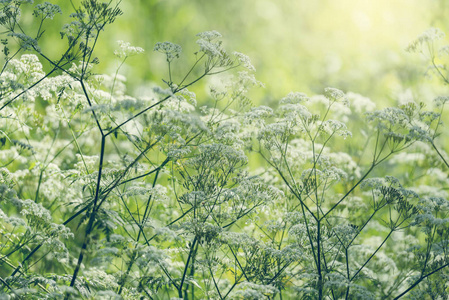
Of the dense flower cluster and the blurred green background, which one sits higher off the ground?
the blurred green background

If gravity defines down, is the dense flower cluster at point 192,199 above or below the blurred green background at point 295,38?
below

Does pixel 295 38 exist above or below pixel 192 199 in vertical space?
above

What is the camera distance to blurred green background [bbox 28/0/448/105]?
8.77m

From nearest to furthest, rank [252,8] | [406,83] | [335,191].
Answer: [335,191]
[406,83]
[252,8]

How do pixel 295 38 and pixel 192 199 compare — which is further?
pixel 295 38

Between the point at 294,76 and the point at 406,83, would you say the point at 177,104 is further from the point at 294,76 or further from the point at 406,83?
the point at 406,83

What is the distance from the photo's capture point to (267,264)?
3.70 m

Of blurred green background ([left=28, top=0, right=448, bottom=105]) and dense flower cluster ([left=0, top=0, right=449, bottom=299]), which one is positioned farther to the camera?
blurred green background ([left=28, top=0, right=448, bottom=105])

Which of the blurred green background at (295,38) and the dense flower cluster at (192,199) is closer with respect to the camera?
the dense flower cluster at (192,199)

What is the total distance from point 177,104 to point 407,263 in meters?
3.33

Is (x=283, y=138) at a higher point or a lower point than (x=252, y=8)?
lower

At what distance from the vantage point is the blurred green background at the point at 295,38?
877cm

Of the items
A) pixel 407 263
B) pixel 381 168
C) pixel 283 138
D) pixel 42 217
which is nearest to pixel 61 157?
pixel 42 217

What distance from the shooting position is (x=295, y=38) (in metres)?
11.6
